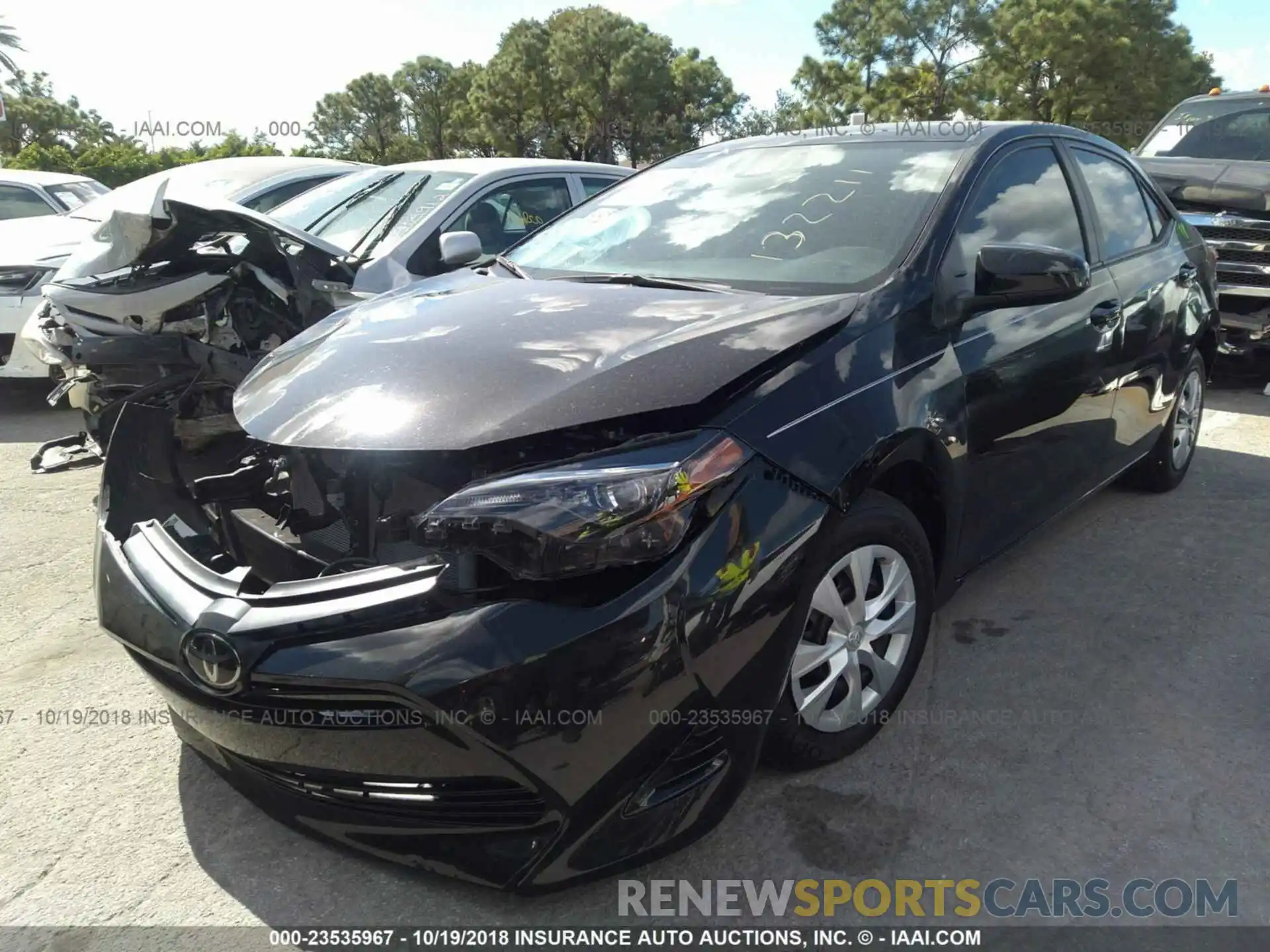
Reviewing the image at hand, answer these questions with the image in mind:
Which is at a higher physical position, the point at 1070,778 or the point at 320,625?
the point at 320,625

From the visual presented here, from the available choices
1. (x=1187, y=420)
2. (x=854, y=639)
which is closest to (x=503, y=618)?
(x=854, y=639)

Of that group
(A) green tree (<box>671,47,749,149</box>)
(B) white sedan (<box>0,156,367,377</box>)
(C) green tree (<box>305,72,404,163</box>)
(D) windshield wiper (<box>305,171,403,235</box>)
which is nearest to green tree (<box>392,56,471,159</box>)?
(C) green tree (<box>305,72,404,163</box>)

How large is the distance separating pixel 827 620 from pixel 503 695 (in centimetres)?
90

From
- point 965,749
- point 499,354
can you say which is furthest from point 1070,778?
point 499,354

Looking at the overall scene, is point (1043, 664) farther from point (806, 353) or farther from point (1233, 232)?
point (1233, 232)

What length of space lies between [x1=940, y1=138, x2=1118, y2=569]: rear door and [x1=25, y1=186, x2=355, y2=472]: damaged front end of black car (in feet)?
9.11

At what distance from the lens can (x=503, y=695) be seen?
5.82 feet

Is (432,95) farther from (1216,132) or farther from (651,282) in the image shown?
(651,282)

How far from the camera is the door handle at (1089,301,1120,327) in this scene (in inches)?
134

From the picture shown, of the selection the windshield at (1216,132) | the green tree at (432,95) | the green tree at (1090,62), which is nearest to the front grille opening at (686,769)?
the windshield at (1216,132)

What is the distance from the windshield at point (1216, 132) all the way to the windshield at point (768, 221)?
19.4ft

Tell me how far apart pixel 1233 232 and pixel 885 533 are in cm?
628

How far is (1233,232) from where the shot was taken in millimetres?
7062

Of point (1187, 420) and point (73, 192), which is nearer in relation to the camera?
point (1187, 420)
